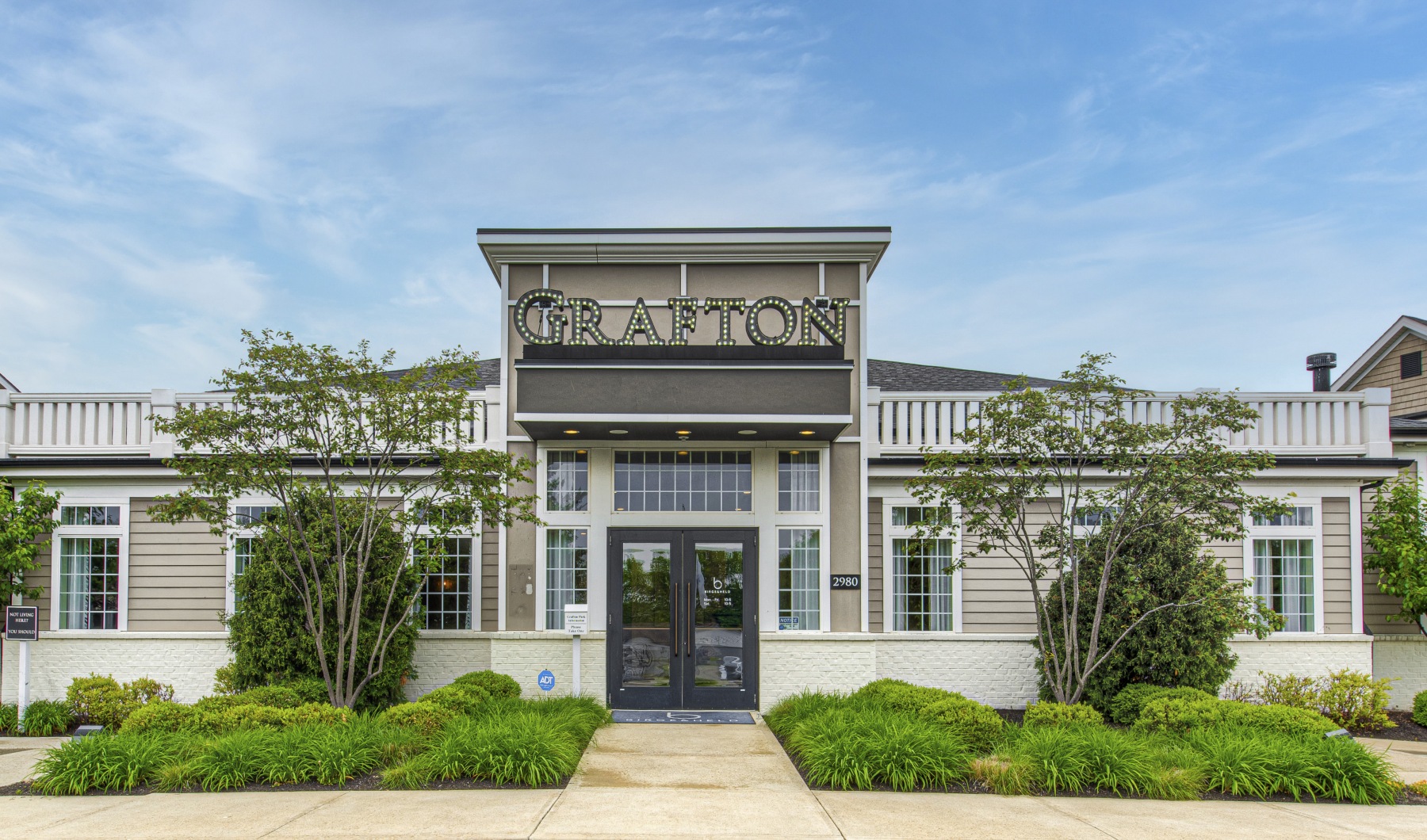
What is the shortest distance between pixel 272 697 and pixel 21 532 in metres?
4.89

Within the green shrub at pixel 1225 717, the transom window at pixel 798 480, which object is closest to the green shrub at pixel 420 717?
the transom window at pixel 798 480

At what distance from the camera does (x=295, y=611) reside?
36.7 ft

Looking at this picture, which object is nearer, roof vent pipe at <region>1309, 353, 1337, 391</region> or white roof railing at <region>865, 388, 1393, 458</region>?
white roof railing at <region>865, 388, 1393, 458</region>

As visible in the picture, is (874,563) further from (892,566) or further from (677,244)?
(677,244)

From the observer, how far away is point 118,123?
14.5 metres

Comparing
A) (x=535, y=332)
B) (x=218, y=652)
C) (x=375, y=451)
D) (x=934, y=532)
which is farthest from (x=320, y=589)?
(x=934, y=532)

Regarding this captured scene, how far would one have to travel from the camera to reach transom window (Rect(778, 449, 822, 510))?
12609 mm

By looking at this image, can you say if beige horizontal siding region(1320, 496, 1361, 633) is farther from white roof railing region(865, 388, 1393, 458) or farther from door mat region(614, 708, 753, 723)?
door mat region(614, 708, 753, 723)

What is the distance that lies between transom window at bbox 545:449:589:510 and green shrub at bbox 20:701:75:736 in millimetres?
6497

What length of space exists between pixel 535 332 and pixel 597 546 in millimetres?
3010

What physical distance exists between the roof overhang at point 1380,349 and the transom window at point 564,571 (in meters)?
15.8

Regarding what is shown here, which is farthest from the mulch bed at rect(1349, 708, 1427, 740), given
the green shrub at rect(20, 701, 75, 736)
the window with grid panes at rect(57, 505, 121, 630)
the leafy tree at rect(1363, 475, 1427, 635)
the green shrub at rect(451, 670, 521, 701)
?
the window with grid panes at rect(57, 505, 121, 630)

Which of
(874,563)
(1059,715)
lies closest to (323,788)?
(1059,715)

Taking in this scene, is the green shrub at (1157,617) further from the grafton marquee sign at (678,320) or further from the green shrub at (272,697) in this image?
the green shrub at (272,697)
